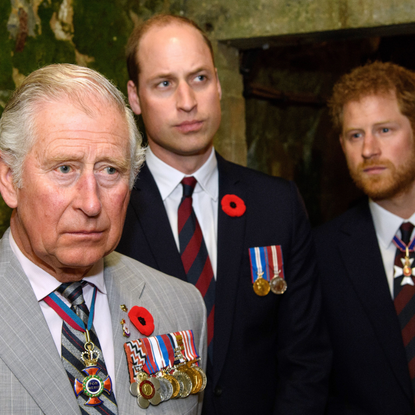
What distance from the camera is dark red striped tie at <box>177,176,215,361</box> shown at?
2008 mm

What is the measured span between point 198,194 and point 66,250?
A: 97cm

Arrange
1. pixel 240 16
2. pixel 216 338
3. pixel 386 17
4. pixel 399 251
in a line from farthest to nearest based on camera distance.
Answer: pixel 240 16 → pixel 386 17 → pixel 399 251 → pixel 216 338

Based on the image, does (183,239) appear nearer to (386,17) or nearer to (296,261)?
(296,261)

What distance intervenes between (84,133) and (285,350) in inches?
51.1

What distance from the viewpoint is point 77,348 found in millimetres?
1341

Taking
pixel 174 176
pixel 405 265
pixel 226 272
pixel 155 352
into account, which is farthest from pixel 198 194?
pixel 405 265

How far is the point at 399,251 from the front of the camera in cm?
246

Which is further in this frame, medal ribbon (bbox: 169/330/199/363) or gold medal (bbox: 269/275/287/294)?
gold medal (bbox: 269/275/287/294)

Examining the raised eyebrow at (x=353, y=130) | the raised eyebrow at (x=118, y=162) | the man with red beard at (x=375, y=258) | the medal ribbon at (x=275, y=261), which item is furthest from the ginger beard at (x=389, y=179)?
the raised eyebrow at (x=118, y=162)

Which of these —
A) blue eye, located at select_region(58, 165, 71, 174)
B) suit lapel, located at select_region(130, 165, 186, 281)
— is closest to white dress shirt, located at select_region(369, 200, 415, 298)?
suit lapel, located at select_region(130, 165, 186, 281)

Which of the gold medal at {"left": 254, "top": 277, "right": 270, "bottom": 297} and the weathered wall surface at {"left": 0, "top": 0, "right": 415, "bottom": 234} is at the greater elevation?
the weathered wall surface at {"left": 0, "top": 0, "right": 415, "bottom": 234}

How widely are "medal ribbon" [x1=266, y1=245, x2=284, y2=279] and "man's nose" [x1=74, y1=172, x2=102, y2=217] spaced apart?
0.98 m

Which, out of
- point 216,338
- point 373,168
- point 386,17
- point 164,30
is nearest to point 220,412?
point 216,338

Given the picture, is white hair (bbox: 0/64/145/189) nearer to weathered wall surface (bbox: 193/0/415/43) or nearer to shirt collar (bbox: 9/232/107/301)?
shirt collar (bbox: 9/232/107/301)
